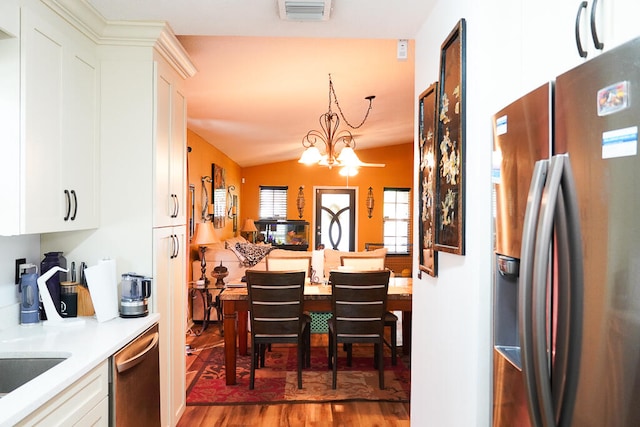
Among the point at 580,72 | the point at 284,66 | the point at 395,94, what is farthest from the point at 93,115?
the point at 395,94

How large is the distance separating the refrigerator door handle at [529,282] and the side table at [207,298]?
4.54m

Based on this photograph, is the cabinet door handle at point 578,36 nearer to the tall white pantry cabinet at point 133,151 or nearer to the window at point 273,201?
the tall white pantry cabinet at point 133,151

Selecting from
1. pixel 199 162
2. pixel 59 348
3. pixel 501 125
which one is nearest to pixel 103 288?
pixel 59 348

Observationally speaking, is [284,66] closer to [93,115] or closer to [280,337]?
[93,115]

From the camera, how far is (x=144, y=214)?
2355 millimetres

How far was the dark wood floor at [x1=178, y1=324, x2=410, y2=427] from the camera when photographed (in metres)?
3.04

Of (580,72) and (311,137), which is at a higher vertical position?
(311,137)

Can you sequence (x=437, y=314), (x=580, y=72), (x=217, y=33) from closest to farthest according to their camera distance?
(x=580, y=72)
(x=437, y=314)
(x=217, y=33)

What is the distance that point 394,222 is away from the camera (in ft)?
34.0

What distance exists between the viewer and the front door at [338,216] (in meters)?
10.3

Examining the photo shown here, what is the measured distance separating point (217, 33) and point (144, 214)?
1.06 m

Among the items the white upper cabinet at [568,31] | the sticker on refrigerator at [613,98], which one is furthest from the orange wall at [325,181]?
the sticker on refrigerator at [613,98]

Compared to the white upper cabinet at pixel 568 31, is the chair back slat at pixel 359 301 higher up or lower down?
lower down

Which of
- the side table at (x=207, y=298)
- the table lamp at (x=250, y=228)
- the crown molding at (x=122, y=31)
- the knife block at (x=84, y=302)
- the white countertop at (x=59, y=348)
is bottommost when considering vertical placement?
the side table at (x=207, y=298)
